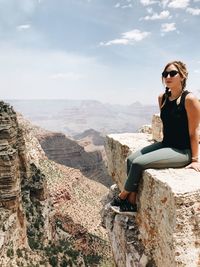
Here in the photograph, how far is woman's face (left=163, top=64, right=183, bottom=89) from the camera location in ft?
16.7

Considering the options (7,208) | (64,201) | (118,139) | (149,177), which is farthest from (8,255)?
(64,201)

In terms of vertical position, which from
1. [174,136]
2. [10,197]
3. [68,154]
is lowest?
[68,154]

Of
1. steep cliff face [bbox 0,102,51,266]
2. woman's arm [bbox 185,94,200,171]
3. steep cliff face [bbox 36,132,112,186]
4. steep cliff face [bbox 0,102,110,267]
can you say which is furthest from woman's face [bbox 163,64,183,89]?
steep cliff face [bbox 36,132,112,186]

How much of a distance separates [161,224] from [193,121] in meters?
1.43

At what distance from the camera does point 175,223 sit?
3.99m

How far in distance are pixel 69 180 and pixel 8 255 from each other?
52935mm

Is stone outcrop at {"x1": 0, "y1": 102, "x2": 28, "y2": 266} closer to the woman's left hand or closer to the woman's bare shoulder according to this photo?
the woman's left hand

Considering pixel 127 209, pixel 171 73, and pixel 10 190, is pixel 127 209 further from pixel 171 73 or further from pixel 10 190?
pixel 10 190

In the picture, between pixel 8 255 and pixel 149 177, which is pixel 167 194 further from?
pixel 8 255

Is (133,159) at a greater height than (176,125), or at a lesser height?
lesser

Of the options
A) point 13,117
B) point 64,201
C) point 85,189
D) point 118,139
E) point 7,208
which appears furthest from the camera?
point 85,189

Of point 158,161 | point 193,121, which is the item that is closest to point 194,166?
point 158,161

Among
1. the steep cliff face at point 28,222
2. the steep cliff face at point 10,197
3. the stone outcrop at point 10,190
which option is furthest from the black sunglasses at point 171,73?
the stone outcrop at point 10,190

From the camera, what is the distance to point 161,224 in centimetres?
436
